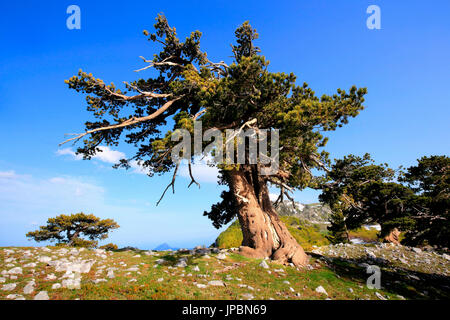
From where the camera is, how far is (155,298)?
21.5 feet

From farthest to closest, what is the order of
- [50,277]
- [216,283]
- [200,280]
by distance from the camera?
[200,280], [216,283], [50,277]

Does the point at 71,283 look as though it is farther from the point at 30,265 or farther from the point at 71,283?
the point at 30,265

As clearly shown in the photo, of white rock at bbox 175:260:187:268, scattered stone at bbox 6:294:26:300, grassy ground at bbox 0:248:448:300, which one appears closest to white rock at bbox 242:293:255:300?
grassy ground at bbox 0:248:448:300

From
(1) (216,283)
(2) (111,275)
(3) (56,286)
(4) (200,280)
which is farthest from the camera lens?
(4) (200,280)

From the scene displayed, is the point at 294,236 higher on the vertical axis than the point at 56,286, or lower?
lower

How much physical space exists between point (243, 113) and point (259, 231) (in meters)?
7.50

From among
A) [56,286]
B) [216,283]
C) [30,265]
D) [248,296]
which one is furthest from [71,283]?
[248,296]

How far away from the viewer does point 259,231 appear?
13.2 metres

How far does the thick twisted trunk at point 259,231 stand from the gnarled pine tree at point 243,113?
6cm

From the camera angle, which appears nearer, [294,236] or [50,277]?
[50,277]

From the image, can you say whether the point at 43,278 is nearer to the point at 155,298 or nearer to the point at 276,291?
the point at 155,298

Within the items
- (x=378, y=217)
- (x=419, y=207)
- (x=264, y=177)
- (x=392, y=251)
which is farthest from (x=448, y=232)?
(x=264, y=177)

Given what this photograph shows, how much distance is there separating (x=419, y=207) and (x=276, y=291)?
465 inches
